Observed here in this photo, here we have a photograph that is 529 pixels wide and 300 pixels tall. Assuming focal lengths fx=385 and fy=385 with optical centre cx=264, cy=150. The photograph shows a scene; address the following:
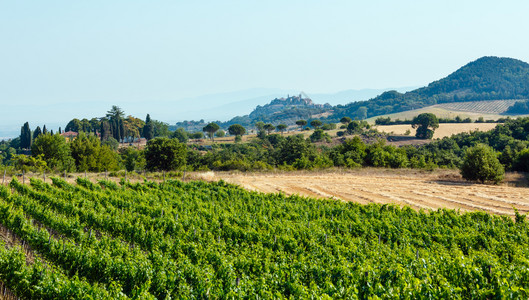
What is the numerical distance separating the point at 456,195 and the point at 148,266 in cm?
2746

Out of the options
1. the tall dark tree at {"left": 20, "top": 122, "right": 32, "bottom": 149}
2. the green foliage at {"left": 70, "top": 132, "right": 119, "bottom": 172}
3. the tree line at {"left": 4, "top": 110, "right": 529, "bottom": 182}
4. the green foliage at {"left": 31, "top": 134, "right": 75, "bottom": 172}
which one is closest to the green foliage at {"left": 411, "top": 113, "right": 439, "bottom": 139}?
the tree line at {"left": 4, "top": 110, "right": 529, "bottom": 182}

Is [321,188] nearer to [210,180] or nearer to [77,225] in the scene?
[210,180]

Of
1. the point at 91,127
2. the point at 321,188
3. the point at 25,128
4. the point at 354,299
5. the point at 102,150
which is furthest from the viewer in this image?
the point at 91,127

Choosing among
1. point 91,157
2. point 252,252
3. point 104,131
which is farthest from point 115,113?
point 252,252

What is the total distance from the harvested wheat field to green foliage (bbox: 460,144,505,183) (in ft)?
3.98

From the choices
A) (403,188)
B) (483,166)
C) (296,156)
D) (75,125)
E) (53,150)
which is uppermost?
(75,125)

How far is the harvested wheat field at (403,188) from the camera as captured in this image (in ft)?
92.7

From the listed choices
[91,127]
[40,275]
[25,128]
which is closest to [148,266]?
[40,275]

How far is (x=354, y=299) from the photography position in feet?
29.6

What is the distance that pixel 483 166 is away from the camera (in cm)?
3681

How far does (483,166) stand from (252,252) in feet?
102

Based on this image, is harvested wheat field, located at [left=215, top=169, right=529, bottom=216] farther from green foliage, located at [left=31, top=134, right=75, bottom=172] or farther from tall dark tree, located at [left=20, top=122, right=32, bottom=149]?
tall dark tree, located at [left=20, top=122, right=32, bottom=149]

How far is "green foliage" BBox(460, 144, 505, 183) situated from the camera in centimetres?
3666

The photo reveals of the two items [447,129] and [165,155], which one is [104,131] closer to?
[165,155]
